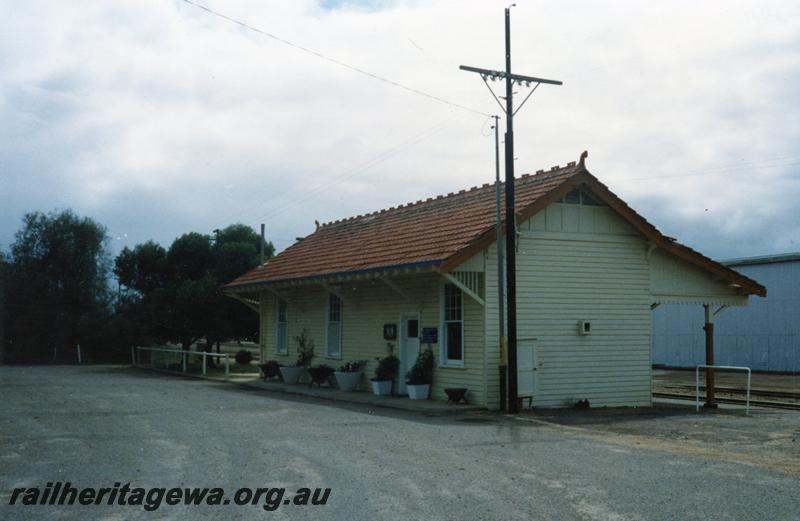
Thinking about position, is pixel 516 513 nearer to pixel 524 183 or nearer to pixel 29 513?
pixel 29 513

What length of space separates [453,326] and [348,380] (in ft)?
14.2

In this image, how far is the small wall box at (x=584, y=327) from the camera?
62.6 ft

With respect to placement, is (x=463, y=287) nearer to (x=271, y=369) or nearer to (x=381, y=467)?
(x=381, y=467)

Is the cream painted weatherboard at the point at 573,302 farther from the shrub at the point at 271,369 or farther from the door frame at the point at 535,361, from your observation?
the shrub at the point at 271,369

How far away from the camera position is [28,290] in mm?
46406

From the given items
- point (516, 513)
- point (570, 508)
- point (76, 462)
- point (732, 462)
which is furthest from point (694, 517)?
point (76, 462)

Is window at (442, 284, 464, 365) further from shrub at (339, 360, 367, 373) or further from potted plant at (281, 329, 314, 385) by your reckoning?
potted plant at (281, 329, 314, 385)

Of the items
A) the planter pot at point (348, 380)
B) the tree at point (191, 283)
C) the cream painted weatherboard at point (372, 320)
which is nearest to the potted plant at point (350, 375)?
the planter pot at point (348, 380)

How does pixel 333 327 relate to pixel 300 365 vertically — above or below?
above

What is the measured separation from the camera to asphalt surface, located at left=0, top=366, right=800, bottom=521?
24.7 feet

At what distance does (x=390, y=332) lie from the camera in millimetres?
21016

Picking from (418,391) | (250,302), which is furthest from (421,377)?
(250,302)

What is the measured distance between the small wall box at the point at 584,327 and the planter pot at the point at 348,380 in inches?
247

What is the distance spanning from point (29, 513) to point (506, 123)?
12.5m
